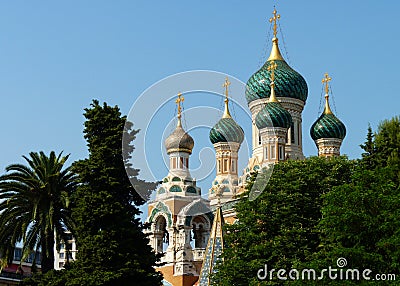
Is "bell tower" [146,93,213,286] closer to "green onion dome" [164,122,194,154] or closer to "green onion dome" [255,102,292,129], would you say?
"green onion dome" [164,122,194,154]

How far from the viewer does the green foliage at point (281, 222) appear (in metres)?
26.4

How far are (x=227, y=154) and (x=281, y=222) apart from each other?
27384 millimetres

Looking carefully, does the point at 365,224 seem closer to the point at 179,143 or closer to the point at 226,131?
the point at 179,143

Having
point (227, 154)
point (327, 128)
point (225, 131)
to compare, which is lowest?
point (227, 154)

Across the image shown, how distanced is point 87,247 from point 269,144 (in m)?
23.7

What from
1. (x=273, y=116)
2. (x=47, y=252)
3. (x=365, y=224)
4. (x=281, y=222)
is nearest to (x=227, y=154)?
(x=273, y=116)

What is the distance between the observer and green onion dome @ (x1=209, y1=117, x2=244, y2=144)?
54750 mm

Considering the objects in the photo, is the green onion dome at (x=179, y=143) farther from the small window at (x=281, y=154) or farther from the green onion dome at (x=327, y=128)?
the green onion dome at (x=327, y=128)

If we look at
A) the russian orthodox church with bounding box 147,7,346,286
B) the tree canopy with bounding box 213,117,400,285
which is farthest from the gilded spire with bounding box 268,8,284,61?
the tree canopy with bounding box 213,117,400,285

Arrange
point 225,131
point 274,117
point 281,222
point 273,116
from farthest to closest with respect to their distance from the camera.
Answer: point 225,131 < point 273,116 < point 274,117 < point 281,222

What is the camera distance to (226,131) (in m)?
54.8

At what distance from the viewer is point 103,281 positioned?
82.5 feet

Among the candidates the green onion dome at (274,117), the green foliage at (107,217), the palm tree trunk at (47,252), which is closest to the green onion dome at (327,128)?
the green onion dome at (274,117)

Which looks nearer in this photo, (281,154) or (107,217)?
(107,217)
